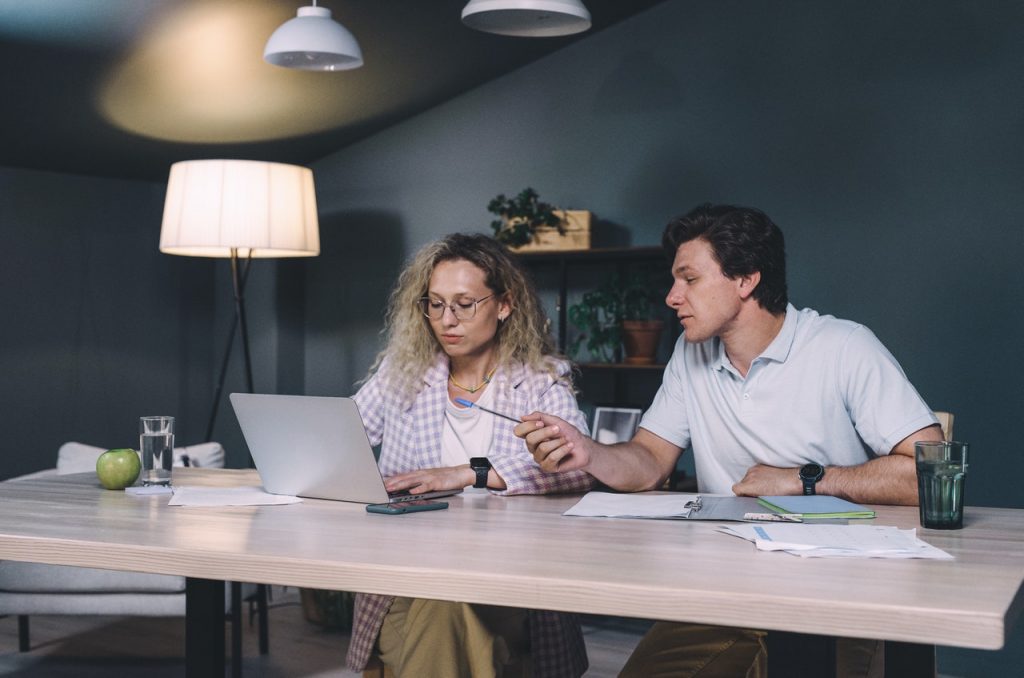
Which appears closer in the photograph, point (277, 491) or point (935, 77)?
point (277, 491)

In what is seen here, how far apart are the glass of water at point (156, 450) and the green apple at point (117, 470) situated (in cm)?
3

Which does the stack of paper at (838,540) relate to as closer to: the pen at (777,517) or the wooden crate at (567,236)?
the pen at (777,517)

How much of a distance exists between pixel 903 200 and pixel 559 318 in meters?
1.50

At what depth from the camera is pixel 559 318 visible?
459cm

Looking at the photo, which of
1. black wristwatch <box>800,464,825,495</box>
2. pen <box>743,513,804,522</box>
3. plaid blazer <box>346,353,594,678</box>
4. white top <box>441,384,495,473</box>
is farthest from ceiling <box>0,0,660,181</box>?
pen <box>743,513,804,522</box>

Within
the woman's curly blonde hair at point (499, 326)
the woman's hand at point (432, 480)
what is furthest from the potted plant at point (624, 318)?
the woman's hand at point (432, 480)

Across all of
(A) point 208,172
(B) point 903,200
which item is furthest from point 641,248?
(A) point 208,172

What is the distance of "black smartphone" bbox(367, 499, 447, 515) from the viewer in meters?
1.80

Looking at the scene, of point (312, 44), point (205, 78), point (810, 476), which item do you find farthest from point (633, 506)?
point (205, 78)

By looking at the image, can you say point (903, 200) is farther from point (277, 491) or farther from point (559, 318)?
point (277, 491)

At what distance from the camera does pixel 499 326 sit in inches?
102

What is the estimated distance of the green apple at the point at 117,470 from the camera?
2.15 metres

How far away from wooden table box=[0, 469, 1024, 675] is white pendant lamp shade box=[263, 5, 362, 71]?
65.1 inches

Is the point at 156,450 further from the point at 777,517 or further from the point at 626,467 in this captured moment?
the point at 777,517
